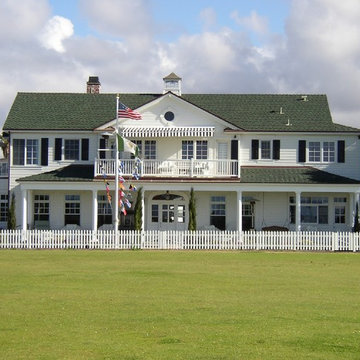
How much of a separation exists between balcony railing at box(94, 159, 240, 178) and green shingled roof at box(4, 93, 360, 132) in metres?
2.98

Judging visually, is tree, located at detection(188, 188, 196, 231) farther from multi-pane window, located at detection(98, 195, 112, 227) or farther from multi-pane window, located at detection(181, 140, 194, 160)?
multi-pane window, located at detection(98, 195, 112, 227)

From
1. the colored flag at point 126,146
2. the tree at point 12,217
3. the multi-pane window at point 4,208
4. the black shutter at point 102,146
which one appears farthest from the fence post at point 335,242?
the multi-pane window at point 4,208

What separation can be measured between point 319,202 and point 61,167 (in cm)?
1480

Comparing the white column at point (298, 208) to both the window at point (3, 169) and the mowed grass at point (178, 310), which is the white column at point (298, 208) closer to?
the mowed grass at point (178, 310)

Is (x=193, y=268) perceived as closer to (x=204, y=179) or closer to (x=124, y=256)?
(x=124, y=256)

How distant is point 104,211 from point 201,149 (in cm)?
654

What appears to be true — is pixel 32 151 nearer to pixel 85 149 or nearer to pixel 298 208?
pixel 85 149

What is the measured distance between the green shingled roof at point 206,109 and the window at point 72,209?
4.00 m

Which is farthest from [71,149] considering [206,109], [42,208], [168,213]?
[206,109]

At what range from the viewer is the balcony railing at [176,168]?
133 feet

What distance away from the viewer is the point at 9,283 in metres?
19.8

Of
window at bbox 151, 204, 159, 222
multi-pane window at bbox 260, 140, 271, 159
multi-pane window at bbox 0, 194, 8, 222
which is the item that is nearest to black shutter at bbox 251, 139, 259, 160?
multi-pane window at bbox 260, 140, 271, 159

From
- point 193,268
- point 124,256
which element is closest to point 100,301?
point 193,268

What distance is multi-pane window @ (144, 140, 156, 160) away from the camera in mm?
42688
